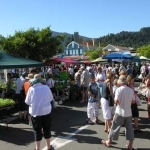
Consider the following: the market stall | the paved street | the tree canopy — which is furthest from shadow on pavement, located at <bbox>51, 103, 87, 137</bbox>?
the tree canopy

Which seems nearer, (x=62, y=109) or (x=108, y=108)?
(x=108, y=108)

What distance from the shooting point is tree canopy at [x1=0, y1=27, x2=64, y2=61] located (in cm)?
1802

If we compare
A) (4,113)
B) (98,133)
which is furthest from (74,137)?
(4,113)

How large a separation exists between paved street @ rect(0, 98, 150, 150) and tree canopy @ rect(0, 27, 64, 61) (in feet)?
33.4

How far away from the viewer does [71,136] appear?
6.66 m

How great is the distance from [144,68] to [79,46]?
5972cm

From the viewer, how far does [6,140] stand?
6.50 m

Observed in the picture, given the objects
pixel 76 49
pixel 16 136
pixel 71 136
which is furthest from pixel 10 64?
pixel 76 49

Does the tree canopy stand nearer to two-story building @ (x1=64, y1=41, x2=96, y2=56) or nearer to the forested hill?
two-story building @ (x1=64, y1=41, x2=96, y2=56)

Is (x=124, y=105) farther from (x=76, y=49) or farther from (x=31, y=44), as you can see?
(x=76, y=49)

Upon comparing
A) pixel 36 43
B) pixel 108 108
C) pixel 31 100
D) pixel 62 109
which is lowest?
pixel 62 109

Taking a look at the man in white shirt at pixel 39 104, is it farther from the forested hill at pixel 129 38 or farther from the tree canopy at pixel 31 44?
the forested hill at pixel 129 38

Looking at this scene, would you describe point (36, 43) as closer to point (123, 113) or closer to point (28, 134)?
point (28, 134)

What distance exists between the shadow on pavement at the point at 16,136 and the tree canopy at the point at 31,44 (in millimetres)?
11142
